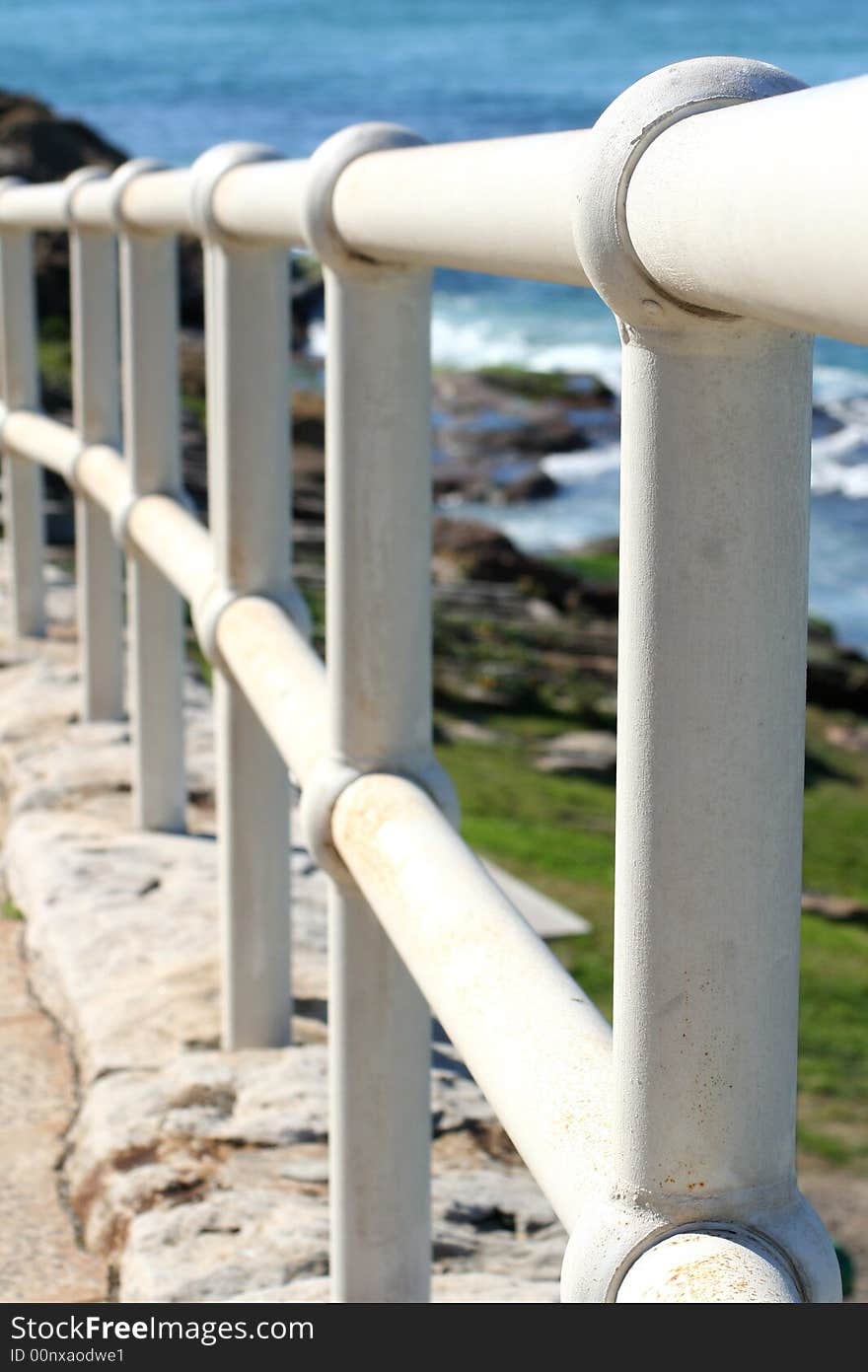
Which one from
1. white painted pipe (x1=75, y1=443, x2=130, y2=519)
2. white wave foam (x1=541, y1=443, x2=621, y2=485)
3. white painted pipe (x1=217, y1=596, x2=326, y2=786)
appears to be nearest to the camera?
white painted pipe (x1=217, y1=596, x2=326, y2=786)

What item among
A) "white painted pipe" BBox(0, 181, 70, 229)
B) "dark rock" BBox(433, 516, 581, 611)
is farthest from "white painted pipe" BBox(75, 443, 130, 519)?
"dark rock" BBox(433, 516, 581, 611)

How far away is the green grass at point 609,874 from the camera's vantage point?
4445 mm

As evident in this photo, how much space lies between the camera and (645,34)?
75375 mm

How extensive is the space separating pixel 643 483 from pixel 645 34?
8032 centimetres

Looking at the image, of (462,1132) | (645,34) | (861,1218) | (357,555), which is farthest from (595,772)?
(645,34)

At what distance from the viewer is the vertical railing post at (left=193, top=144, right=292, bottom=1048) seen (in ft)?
8.70

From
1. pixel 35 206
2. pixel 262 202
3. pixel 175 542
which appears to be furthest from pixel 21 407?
pixel 262 202

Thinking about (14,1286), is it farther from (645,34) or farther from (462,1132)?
(645,34)

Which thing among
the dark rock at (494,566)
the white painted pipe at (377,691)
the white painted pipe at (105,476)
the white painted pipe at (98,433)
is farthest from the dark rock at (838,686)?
the white painted pipe at (377,691)

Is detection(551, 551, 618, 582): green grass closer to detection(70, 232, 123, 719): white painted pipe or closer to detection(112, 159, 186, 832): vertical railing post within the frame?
detection(70, 232, 123, 719): white painted pipe

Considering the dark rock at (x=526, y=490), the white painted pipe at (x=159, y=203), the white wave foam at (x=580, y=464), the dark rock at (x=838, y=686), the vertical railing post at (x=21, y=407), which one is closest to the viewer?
the white painted pipe at (x=159, y=203)

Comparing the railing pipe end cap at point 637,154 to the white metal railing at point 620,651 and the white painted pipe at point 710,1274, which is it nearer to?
the white metal railing at point 620,651

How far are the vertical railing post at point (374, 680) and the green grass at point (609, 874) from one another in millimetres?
2315

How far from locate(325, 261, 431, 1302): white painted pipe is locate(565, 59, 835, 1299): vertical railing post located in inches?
34.9
